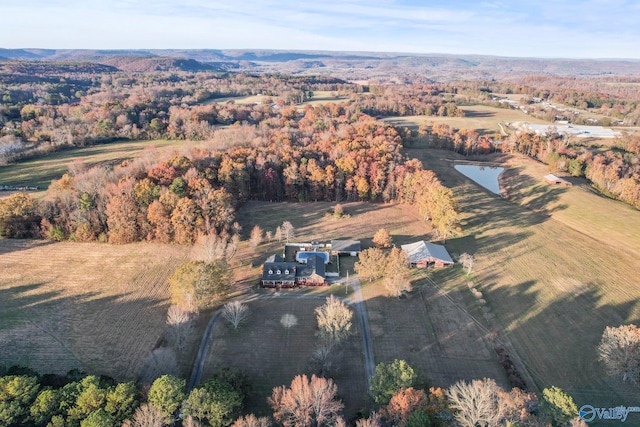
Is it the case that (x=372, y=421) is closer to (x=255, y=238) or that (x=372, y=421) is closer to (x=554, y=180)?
(x=255, y=238)

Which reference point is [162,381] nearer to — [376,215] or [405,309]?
[405,309]

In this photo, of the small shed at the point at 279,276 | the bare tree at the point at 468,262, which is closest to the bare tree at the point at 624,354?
the bare tree at the point at 468,262

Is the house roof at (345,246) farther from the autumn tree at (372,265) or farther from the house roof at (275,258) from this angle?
the house roof at (275,258)

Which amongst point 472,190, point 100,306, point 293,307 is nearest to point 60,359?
point 100,306

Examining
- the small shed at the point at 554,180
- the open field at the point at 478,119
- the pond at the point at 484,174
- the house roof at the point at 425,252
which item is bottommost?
the house roof at the point at 425,252

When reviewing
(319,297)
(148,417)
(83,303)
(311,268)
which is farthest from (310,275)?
(83,303)

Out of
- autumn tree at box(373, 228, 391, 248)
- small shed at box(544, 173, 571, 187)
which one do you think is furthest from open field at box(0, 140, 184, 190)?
small shed at box(544, 173, 571, 187)
